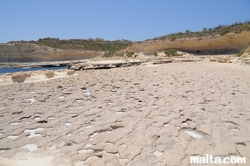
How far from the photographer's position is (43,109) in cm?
416

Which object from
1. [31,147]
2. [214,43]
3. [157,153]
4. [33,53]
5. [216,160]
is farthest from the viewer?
[33,53]

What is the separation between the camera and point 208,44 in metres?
18.8

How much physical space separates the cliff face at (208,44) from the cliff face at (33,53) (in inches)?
806

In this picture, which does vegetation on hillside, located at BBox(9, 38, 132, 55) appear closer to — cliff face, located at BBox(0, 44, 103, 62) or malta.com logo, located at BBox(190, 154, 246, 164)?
cliff face, located at BBox(0, 44, 103, 62)

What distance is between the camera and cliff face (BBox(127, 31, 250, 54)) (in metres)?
16.4

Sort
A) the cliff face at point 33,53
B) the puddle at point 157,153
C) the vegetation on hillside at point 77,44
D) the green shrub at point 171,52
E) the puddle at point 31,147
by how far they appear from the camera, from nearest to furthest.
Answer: the puddle at point 157,153, the puddle at point 31,147, the green shrub at point 171,52, the cliff face at point 33,53, the vegetation on hillside at point 77,44

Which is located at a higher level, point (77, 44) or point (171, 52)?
point (77, 44)

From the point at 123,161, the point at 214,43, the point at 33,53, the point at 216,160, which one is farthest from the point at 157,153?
the point at 33,53

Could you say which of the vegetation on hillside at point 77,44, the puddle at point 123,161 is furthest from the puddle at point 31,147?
the vegetation on hillside at point 77,44

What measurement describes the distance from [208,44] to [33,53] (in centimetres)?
3348

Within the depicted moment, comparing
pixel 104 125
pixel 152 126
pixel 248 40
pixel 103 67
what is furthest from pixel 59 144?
pixel 248 40

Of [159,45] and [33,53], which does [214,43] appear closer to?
[159,45]

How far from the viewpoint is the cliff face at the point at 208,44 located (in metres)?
16.4

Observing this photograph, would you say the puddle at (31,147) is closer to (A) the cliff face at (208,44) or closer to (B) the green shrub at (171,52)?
(A) the cliff face at (208,44)
